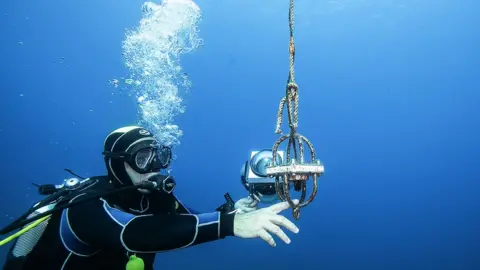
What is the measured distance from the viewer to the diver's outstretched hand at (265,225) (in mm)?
1898

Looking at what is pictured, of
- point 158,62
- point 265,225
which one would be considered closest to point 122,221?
point 265,225

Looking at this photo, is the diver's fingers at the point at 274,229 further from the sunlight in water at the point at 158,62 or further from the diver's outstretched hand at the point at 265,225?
the sunlight in water at the point at 158,62

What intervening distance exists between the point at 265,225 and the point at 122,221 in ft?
3.16

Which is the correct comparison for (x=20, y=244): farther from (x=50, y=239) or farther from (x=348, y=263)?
(x=348, y=263)

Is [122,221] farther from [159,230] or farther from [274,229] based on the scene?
[274,229]

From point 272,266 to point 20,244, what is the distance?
24997 mm

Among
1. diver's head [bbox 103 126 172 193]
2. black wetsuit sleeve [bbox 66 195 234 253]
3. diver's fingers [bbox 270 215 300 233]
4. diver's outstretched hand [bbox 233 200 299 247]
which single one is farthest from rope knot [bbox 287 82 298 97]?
diver's head [bbox 103 126 172 193]

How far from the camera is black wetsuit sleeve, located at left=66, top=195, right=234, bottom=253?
2.00m

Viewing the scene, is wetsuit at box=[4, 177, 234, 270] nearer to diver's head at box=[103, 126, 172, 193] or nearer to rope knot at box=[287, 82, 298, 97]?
diver's head at box=[103, 126, 172, 193]

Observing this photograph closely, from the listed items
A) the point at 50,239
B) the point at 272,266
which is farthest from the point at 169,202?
the point at 272,266

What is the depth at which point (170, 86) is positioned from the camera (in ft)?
44.0

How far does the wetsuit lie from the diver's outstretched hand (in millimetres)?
88

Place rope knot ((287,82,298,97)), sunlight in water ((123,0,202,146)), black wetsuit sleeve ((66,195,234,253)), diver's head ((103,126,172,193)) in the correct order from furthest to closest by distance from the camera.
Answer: sunlight in water ((123,0,202,146)), diver's head ((103,126,172,193)), black wetsuit sleeve ((66,195,234,253)), rope knot ((287,82,298,97))

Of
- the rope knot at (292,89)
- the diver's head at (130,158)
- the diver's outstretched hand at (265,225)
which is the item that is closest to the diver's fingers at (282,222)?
the diver's outstretched hand at (265,225)
